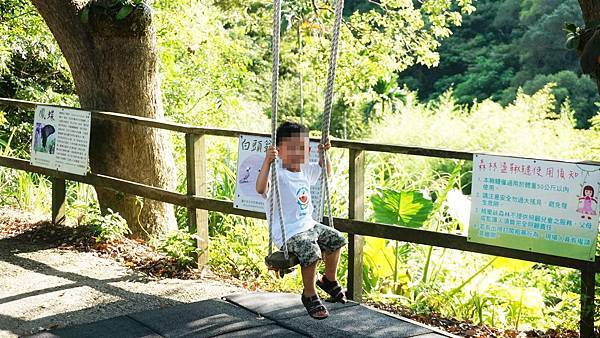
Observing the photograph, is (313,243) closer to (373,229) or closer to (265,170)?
(265,170)

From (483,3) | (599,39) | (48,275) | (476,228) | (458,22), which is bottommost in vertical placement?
(48,275)

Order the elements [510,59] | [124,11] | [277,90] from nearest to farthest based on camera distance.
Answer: [277,90] → [124,11] → [510,59]

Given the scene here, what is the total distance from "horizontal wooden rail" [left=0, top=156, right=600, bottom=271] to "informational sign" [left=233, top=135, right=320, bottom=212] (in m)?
0.07

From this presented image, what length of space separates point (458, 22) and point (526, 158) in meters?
5.80

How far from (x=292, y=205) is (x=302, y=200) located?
0.07 meters

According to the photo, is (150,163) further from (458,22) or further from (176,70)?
(176,70)

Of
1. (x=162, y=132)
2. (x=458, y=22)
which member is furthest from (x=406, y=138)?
(x=162, y=132)

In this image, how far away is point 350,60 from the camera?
11.2 meters

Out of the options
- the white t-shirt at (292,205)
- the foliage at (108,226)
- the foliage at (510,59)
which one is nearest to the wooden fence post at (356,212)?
the white t-shirt at (292,205)

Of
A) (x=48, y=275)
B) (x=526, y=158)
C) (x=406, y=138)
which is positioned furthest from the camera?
(x=406, y=138)

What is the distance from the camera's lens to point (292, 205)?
16.0 ft

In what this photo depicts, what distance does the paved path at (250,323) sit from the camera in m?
4.97

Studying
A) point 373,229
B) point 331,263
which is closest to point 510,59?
point 373,229

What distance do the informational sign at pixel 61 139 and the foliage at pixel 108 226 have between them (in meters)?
0.44
